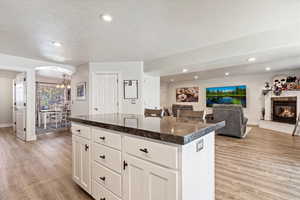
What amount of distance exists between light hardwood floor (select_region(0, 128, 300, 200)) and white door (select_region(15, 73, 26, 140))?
33.8 inches

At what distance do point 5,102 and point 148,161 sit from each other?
27.3 feet

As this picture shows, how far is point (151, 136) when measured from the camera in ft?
3.48

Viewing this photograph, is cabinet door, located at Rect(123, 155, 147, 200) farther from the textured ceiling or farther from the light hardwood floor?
the textured ceiling

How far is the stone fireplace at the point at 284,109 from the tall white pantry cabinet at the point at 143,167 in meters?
5.97

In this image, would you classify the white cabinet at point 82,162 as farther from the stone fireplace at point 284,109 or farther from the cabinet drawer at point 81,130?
the stone fireplace at point 284,109

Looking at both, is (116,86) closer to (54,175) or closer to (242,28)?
(54,175)

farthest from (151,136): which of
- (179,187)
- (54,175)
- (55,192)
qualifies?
(54,175)

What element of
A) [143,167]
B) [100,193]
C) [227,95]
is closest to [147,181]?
[143,167]

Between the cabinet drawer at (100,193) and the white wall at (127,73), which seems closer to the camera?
the cabinet drawer at (100,193)

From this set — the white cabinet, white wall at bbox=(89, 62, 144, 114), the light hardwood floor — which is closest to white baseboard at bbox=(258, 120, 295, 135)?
the light hardwood floor

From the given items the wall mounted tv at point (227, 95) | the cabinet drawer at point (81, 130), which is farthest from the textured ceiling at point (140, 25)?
the wall mounted tv at point (227, 95)

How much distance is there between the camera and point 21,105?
4.57 meters

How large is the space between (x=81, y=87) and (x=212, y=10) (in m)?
4.21

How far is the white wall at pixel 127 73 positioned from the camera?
14.9 ft
